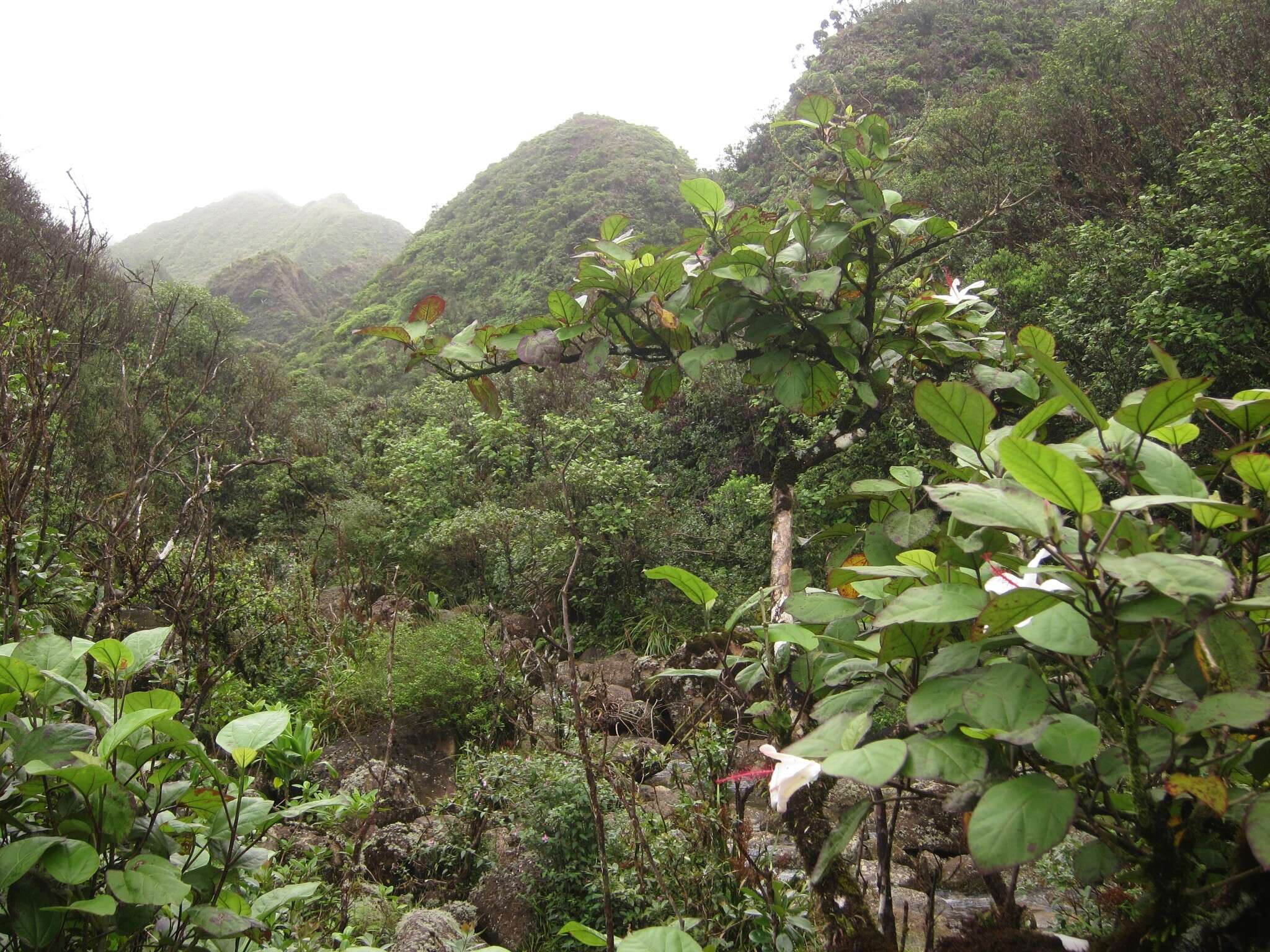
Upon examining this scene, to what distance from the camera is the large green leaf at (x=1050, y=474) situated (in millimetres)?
384

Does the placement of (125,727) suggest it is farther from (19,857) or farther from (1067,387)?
(1067,387)

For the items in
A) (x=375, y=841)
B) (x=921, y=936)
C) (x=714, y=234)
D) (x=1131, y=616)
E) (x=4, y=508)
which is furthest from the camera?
(x=375, y=841)

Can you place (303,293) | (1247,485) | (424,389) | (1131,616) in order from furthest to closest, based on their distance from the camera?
(303,293), (424,389), (1247,485), (1131,616)

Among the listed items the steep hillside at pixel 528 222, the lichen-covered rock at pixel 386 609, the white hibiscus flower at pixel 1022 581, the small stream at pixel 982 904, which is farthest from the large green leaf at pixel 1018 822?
the steep hillside at pixel 528 222

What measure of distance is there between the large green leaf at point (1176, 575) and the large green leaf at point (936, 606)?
7cm

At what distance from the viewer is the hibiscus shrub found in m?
0.35

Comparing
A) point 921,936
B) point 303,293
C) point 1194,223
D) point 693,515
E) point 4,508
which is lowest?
point 693,515

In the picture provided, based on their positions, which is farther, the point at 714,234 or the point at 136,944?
the point at 714,234

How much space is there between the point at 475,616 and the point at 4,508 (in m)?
4.33

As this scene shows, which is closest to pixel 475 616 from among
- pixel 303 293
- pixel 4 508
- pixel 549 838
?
pixel 549 838

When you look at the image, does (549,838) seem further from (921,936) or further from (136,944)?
(136,944)

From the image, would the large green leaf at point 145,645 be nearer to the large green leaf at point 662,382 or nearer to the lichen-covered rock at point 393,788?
the large green leaf at point 662,382

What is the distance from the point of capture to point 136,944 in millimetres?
730

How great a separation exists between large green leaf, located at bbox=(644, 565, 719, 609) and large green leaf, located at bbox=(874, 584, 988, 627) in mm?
215
